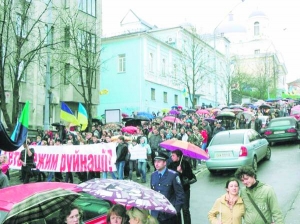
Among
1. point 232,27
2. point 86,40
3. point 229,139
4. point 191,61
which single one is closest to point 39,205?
point 229,139

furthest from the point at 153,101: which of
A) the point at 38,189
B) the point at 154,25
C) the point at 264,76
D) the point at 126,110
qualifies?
the point at 38,189

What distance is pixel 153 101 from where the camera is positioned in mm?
42062

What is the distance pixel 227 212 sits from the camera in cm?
512

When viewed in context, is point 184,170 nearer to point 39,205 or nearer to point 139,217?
point 139,217

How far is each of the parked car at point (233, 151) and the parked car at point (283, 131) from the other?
21.0 ft

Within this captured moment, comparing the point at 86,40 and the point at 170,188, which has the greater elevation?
the point at 86,40

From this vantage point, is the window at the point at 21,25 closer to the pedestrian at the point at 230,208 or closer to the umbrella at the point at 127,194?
the umbrella at the point at 127,194

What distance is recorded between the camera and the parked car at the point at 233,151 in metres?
13.5

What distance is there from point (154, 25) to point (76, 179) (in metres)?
45.7

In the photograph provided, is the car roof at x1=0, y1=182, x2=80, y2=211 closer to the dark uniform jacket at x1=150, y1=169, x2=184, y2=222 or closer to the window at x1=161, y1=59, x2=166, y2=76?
the dark uniform jacket at x1=150, y1=169, x2=184, y2=222

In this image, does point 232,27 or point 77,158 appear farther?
point 232,27

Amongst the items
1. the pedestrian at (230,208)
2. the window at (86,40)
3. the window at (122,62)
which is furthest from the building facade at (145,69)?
the pedestrian at (230,208)

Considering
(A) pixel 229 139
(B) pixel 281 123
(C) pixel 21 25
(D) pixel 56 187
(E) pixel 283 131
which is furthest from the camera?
(B) pixel 281 123

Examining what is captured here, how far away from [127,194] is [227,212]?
143 centimetres
